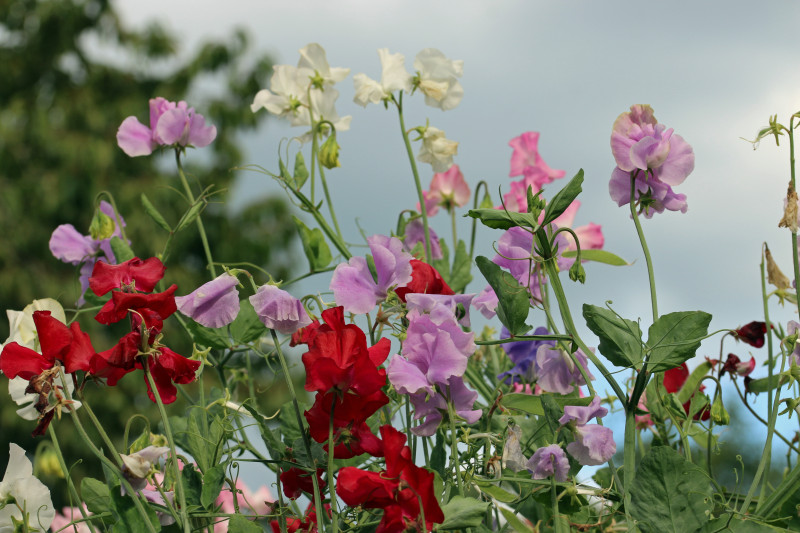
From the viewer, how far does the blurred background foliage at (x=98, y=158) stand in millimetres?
8508

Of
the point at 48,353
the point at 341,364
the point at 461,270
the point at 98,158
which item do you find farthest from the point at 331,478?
the point at 98,158

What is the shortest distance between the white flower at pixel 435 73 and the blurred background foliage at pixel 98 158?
6694 millimetres

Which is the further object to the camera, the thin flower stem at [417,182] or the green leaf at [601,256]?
the thin flower stem at [417,182]

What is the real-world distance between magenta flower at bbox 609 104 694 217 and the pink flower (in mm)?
641

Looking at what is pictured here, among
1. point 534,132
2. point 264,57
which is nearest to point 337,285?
point 534,132

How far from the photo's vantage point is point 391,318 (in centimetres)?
80

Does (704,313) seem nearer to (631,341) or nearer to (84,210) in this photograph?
(631,341)

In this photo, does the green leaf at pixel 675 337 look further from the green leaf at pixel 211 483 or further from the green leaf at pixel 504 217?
the green leaf at pixel 211 483

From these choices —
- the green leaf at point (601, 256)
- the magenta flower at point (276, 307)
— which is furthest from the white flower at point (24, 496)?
the green leaf at point (601, 256)

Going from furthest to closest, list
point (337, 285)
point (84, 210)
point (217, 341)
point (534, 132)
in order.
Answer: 1. point (84, 210)
2. point (534, 132)
3. point (217, 341)
4. point (337, 285)

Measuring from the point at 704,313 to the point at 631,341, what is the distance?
0.06m

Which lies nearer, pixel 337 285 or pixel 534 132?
pixel 337 285

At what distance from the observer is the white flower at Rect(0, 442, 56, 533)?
2.75ft

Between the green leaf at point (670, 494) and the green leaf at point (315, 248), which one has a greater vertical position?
the green leaf at point (315, 248)
